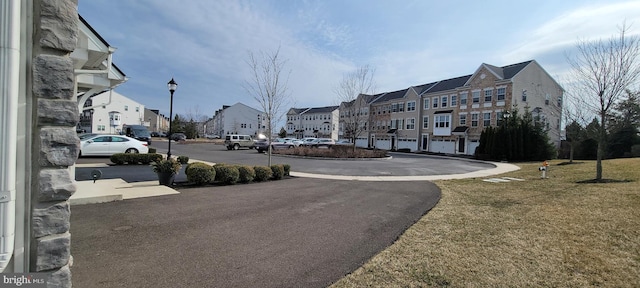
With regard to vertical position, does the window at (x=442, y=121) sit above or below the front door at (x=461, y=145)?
above

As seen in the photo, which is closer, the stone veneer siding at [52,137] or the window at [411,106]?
the stone veneer siding at [52,137]

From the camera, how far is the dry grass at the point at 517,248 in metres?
3.49

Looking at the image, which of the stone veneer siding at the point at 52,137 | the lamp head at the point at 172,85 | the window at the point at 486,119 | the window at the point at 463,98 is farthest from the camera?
the window at the point at 463,98

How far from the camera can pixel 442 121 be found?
38750 millimetres

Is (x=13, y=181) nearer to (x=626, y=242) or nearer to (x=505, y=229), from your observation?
(x=505, y=229)

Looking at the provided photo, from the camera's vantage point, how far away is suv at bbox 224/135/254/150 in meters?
33.2

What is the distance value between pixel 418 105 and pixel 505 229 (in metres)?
40.0

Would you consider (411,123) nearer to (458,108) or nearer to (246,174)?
(458,108)

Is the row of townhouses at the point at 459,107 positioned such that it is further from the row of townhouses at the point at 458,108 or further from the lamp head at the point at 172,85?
the lamp head at the point at 172,85

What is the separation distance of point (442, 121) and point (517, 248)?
37.1m

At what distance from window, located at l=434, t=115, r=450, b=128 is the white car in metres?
34.8

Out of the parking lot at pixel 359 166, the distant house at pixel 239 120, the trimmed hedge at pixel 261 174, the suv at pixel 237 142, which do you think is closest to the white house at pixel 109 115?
the distant house at pixel 239 120

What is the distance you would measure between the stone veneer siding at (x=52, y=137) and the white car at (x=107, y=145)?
1758cm

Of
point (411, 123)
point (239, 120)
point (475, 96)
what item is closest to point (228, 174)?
point (475, 96)
